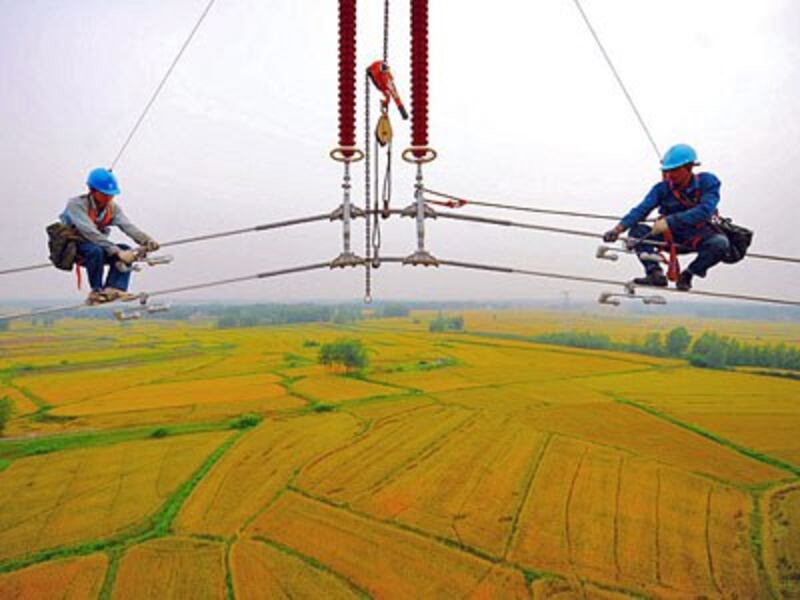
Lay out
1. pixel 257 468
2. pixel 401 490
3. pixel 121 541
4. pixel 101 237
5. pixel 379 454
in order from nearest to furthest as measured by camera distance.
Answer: pixel 101 237
pixel 121 541
pixel 401 490
pixel 257 468
pixel 379 454

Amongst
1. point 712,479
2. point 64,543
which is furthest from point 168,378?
point 712,479

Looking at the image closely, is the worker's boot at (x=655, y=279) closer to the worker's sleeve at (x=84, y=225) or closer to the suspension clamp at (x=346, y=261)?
the suspension clamp at (x=346, y=261)

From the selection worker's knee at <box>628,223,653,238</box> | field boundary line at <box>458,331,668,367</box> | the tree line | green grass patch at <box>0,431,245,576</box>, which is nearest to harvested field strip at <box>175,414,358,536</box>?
green grass patch at <box>0,431,245,576</box>

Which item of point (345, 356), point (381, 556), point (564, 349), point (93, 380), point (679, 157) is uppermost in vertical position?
point (679, 157)

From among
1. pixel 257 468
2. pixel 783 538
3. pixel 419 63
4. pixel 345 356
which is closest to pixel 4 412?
pixel 257 468

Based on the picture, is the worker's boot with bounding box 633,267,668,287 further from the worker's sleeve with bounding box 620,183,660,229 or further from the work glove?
the work glove

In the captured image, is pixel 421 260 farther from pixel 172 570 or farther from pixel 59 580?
pixel 59 580
